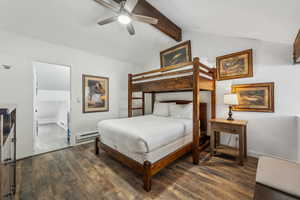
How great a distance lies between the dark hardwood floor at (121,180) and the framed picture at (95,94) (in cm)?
140

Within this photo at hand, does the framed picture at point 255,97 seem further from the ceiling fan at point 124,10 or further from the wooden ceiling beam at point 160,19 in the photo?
the ceiling fan at point 124,10

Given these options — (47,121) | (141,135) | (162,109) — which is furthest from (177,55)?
(47,121)

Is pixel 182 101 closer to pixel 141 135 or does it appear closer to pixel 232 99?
pixel 232 99

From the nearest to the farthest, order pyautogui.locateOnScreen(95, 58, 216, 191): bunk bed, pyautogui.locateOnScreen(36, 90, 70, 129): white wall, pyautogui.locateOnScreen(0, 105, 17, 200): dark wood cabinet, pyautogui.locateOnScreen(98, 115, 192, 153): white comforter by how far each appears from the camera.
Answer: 1. pyautogui.locateOnScreen(0, 105, 17, 200): dark wood cabinet
2. pyautogui.locateOnScreen(98, 115, 192, 153): white comforter
3. pyautogui.locateOnScreen(95, 58, 216, 191): bunk bed
4. pyautogui.locateOnScreen(36, 90, 70, 129): white wall

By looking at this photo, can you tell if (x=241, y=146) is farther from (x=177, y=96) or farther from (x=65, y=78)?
(x=65, y=78)

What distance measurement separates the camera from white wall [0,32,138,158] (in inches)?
89.7

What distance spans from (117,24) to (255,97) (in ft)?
11.0

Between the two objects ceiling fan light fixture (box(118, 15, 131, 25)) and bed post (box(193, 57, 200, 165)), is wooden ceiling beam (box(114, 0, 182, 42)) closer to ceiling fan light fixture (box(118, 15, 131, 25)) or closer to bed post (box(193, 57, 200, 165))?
ceiling fan light fixture (box(118, 15, 131, 25))

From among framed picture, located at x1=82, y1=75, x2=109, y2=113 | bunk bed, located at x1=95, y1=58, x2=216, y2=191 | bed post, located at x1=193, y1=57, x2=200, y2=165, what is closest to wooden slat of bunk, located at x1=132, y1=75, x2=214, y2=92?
bunk bed, located at x1=95, y1=58, x2=216, y2=191

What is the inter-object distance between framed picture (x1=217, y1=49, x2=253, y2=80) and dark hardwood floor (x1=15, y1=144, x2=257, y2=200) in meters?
1.74

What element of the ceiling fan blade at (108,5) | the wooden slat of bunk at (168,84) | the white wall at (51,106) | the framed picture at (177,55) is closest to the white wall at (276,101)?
the framed picture at (177,55)

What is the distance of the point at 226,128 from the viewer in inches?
89.8

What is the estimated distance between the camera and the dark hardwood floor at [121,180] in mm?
1511

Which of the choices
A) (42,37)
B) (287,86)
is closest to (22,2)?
(42,37)
